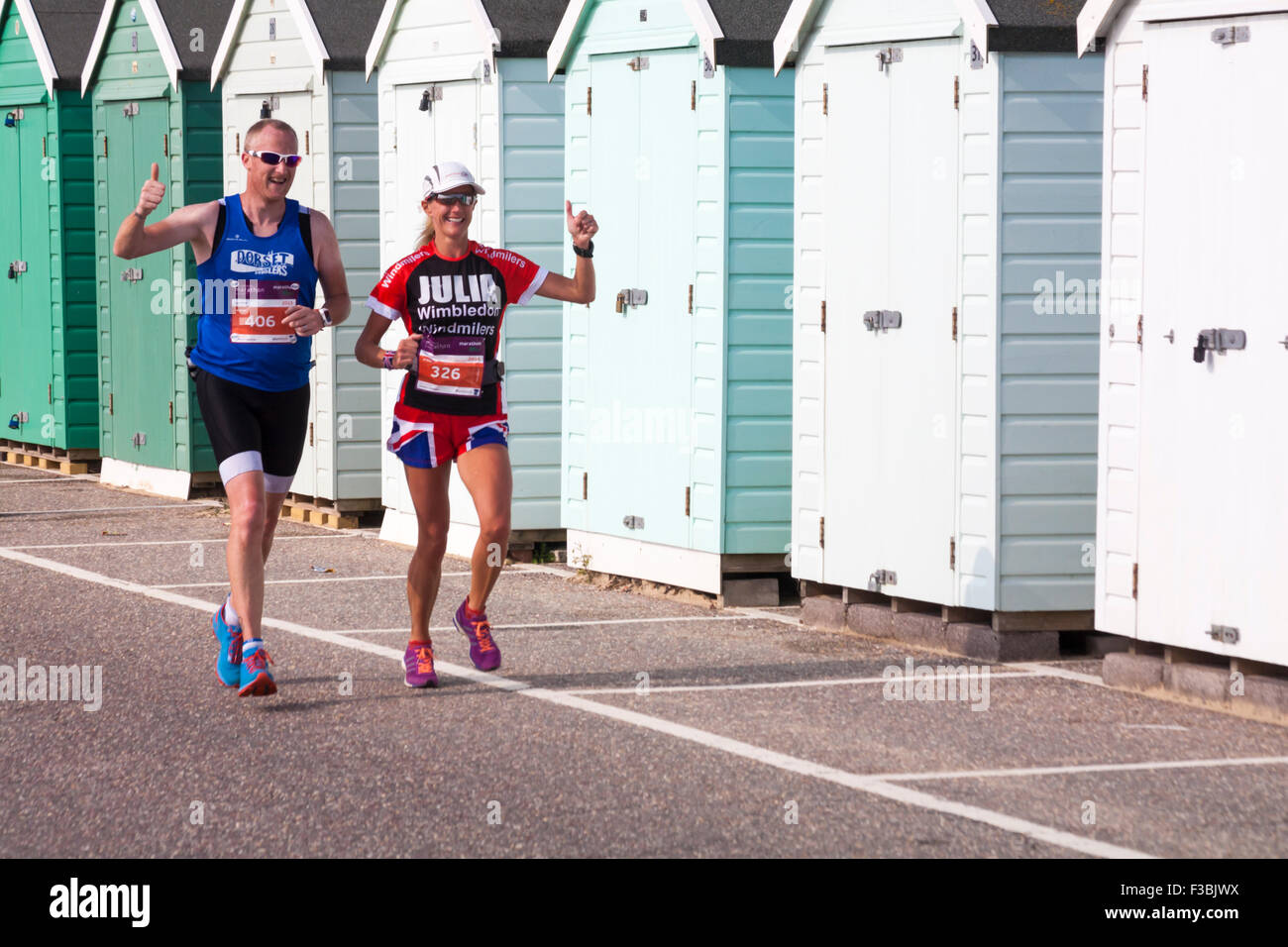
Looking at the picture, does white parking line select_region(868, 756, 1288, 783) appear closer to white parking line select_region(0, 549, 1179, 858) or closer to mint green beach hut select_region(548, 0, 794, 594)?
white parking line select_region(0, 549, 1179, 858)

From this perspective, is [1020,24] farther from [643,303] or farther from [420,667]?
[420,667]

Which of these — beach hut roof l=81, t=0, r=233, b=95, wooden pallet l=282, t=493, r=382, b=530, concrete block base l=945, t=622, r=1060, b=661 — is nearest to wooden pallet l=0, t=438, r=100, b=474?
beach hut roof l=81, t=0, r=233, b=95

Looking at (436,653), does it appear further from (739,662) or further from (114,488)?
(114,488)

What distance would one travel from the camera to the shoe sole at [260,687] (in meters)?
7.82

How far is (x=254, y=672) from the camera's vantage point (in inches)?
308

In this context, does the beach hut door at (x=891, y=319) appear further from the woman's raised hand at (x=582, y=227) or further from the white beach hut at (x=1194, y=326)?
the woman's raised hand at (x=582, y=227)

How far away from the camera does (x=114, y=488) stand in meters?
16.8

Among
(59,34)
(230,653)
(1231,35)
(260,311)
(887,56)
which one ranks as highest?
(59,34)

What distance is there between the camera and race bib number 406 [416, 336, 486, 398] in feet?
26.6

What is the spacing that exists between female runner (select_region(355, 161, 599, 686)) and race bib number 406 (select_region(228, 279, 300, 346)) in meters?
0.33

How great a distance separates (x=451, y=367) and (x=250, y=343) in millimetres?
784

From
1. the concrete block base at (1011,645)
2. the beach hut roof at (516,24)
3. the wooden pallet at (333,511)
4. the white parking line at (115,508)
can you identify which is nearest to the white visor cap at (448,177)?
the concrete block base at (1011,645)

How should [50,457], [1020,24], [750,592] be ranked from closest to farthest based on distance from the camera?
[1020,24]
[750,592]
[50,457]

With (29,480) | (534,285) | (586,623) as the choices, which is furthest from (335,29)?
(534,285)
